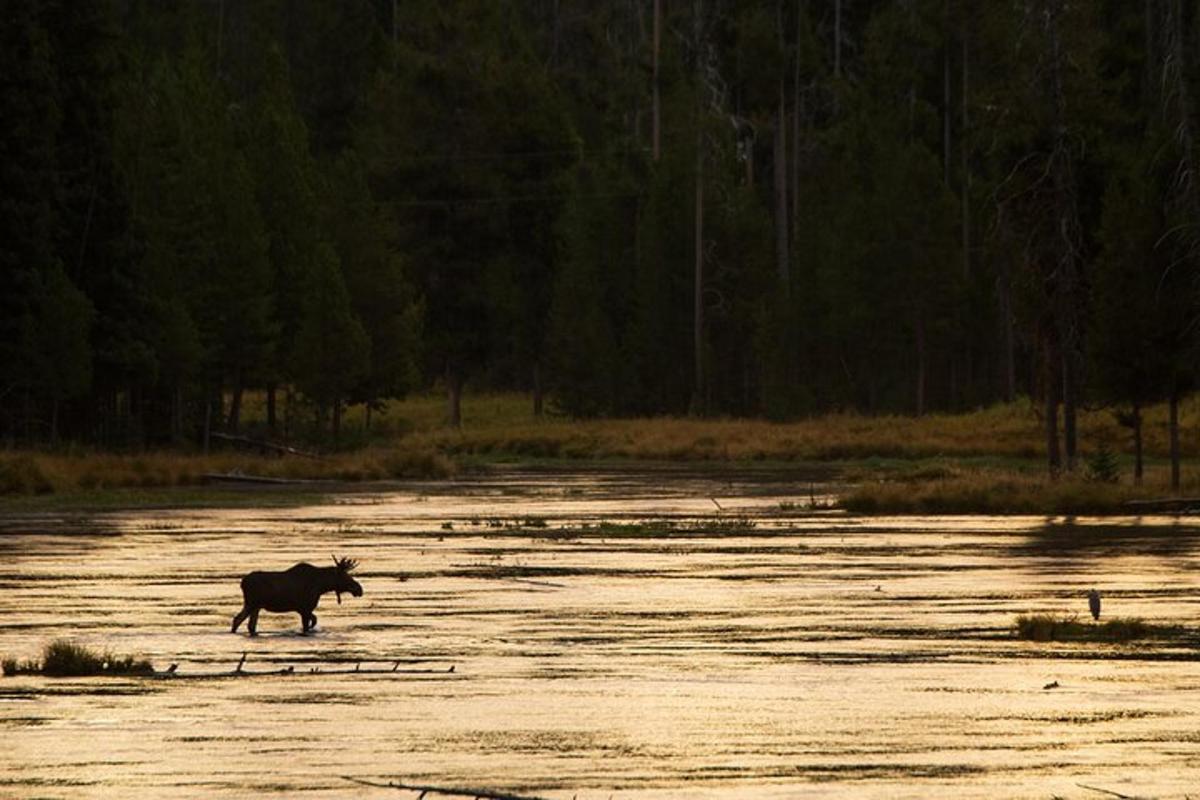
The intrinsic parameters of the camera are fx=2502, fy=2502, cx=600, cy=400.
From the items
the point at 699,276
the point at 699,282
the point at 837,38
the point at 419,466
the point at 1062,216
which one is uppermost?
the point at 837,38

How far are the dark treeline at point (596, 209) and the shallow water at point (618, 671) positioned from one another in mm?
16348

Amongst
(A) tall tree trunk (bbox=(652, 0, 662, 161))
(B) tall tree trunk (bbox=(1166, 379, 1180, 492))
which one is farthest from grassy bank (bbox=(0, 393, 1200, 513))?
(A) tall tree trunk (bbox=(652, 0, 662, 161))

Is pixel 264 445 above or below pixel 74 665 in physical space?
above

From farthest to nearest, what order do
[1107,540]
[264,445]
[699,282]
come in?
[699,282] < [264,445] < [1107,540]

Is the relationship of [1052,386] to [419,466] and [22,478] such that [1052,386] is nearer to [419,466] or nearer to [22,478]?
[419,466]

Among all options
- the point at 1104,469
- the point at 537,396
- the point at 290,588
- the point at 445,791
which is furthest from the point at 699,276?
the point at 445,791

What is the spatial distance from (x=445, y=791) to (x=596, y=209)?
320ft

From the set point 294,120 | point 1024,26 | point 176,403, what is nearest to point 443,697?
point 1024,26

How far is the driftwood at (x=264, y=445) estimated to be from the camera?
80000 mm

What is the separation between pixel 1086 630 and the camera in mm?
26875

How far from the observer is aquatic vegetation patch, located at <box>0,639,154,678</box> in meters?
23.1

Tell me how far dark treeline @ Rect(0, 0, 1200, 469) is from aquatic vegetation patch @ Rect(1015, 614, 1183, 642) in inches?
875

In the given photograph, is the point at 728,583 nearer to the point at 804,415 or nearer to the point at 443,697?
the point at 443,697

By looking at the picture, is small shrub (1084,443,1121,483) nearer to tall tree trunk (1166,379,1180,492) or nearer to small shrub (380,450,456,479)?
tall tree trunk (1166,379,1180,492)
